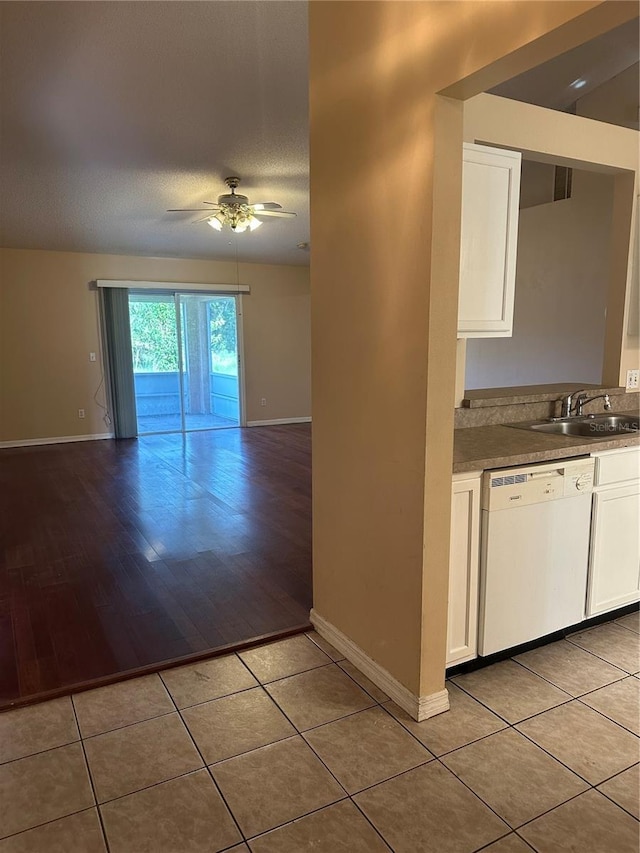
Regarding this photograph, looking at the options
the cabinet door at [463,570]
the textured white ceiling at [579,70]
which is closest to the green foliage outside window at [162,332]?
the textured white ceiling at [579,70]

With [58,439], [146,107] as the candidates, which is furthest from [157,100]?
[58,439]

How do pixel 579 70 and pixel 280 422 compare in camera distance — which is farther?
pixel 280 422

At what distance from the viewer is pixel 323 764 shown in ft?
5.79

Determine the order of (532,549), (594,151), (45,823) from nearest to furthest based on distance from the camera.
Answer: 1. (45,823)
2. (532,549)
3. (594,151)

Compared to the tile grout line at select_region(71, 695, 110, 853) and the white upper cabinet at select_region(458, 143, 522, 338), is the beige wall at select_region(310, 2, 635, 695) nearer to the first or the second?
the white upper cabinet at select_region(458, 143, 522, 338)

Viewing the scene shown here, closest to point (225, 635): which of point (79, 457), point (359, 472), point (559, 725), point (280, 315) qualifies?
point (359, 472)

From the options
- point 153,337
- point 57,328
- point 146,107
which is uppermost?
point 146,107

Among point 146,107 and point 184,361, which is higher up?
point 146,107

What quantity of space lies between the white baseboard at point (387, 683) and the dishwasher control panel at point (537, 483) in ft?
2.34

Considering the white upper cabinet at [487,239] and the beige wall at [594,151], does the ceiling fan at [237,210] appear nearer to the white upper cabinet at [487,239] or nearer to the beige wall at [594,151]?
the beige wall at [594,151]

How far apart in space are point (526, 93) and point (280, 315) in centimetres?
505

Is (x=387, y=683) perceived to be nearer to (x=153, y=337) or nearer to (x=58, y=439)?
(x=58, y=439)

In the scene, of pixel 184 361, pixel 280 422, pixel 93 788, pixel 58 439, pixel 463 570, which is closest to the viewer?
pixel 93 788

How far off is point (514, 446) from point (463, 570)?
542 millimetres
